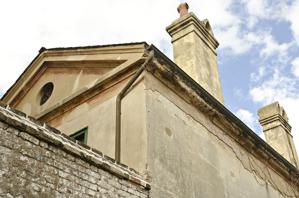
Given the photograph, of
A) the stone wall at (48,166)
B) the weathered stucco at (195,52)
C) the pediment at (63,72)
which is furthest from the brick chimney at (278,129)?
the stone wall at (48,166)

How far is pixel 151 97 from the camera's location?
267 inches

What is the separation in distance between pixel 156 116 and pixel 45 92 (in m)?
3.79

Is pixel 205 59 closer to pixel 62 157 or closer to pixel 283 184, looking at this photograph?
pixel 283 184

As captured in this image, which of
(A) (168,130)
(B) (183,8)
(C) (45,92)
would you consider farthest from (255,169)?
(C) (45,92)

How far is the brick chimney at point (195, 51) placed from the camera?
10.0 metres

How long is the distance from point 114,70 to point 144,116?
1.47 m

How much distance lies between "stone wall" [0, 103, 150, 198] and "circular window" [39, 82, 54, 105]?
432 cm

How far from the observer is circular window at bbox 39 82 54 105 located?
364 inches

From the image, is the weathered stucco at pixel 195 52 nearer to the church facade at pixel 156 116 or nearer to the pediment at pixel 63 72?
the church facade at pixel 156 116

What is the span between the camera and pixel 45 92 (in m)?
9.40

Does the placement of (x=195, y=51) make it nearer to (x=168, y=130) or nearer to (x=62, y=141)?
(x=168, y=130)

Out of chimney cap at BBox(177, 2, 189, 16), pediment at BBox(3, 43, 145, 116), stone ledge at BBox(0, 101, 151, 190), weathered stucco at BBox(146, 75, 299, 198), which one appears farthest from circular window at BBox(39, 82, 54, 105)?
chimney cap at BBox(177, 2, 189, 16)

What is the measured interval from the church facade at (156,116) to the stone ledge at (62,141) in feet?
0.98

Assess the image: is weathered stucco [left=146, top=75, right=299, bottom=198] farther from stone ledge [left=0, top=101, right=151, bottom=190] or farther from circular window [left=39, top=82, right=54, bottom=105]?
circular window [left=39, top=82, right=54, bottom=105]
